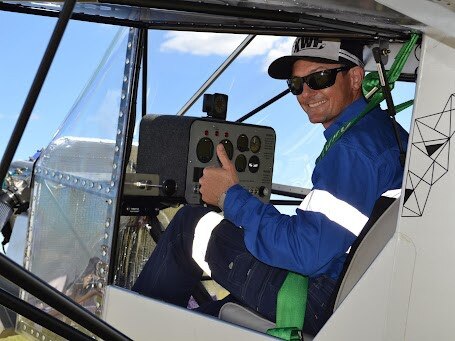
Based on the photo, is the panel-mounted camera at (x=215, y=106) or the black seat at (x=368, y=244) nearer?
the black seat at (x=368, y=244)

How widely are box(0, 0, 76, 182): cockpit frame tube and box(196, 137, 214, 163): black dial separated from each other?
65.0 inches

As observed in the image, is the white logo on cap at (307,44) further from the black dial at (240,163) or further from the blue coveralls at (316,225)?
the black dial at (240,163)

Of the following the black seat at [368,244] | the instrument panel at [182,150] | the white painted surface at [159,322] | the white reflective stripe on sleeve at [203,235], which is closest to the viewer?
the black seat at [368,244]

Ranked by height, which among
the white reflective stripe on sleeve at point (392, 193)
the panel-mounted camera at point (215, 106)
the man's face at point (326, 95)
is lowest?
the white reflective stripe on sleeve at point (392, 193)

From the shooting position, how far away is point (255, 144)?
11.6 feet

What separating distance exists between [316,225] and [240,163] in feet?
3.25

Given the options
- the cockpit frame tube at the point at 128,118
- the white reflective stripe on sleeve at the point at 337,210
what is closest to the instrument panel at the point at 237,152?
the cockpit frame tube at the point at 128,118

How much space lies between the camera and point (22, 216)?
11.4ft

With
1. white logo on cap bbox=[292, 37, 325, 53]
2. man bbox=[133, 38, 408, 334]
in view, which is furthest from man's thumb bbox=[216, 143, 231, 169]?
white logo on cap bbox=[292, 37, 325, 53]

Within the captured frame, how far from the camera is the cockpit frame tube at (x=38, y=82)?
5.24 feet

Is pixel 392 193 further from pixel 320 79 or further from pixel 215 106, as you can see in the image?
pixel 215 106

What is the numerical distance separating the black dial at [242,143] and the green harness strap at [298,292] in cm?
65

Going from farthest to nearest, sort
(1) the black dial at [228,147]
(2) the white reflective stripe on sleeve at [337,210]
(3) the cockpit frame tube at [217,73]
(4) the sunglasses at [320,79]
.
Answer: (3) the cockpit frame tube at [217,73] → (1) the black dial at [228,147] → (4) the sunglasses at [320,79] → (2) the white reflective stripe on sleeve at [337,210]

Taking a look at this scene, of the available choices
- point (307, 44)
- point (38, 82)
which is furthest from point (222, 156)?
point (38, 82)
